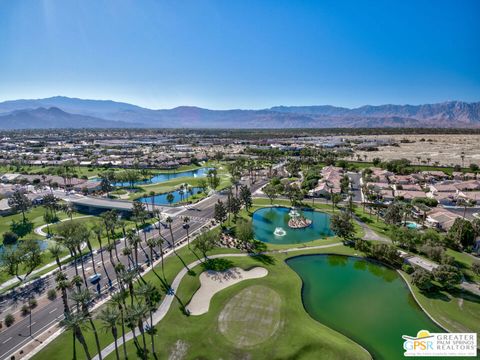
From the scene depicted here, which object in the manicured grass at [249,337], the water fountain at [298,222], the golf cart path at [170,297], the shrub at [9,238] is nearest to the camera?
the manicured grass at [249,337]

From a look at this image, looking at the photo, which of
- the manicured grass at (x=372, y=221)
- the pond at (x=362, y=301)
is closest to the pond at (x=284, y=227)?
the manicured grass at (x=372, y=221)

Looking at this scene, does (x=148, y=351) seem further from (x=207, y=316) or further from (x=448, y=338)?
(x=448, y=338)

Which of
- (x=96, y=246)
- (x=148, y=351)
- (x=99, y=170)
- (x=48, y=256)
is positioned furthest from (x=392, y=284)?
(x=99, y=170)

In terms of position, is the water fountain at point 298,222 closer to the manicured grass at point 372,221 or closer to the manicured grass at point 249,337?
the manicured grass at point 372,221

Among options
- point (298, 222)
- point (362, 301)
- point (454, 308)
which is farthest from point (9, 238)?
point (454, 308)

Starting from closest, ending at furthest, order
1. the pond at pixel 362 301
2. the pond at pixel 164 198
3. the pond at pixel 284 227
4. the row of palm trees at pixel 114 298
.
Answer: the row of palm trees at pixel 114 298 → the pond at pixel 362 301 → the pond at pixel 284 227 → the pond at pixel 164 198

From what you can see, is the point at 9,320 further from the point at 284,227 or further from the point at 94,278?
the point at 284,227
